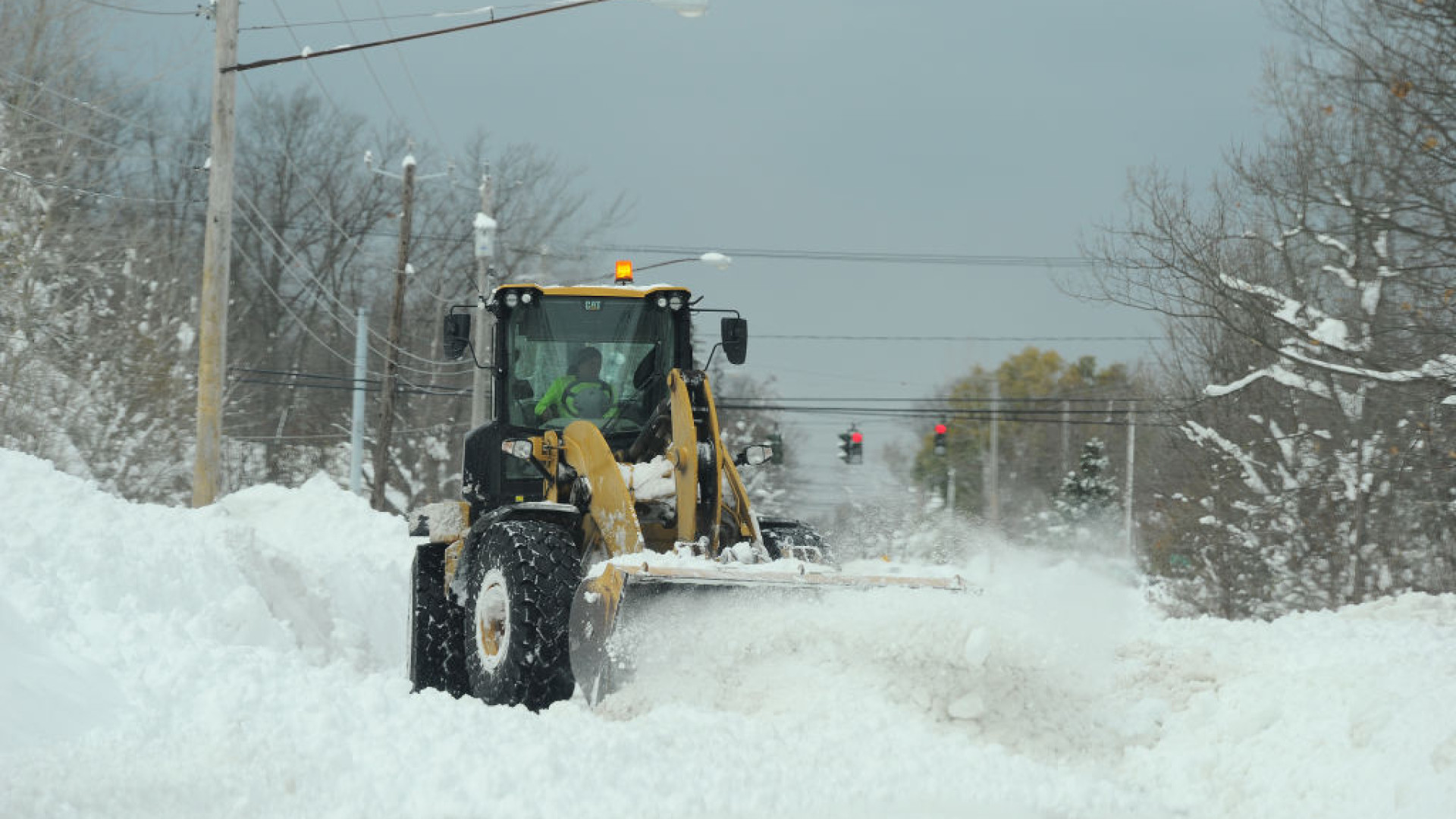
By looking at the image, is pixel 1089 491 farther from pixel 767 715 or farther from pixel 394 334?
pixel 767 715

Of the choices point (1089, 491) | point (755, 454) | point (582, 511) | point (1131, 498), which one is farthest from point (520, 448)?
point (1089, 491)

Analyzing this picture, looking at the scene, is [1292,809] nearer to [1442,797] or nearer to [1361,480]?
[1442,797]

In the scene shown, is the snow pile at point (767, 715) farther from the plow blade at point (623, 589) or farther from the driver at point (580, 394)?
the driver at point (580, 394)

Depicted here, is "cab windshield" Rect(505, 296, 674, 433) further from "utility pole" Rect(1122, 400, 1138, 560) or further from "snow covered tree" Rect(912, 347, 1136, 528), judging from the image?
"snow covered tree" Rect(912, 347, 1136, 528)

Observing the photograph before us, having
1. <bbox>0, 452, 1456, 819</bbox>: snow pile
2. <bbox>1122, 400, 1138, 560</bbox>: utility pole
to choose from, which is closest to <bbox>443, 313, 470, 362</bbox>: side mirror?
<bbox>0, 452, 1456, 819</bbox>: snow pile

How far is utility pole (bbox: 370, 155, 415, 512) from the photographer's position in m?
31.0

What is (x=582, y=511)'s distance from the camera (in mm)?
9344

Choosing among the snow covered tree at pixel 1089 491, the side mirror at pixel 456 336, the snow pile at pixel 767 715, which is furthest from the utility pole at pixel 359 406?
the snow covered tree at pixel 1089 491

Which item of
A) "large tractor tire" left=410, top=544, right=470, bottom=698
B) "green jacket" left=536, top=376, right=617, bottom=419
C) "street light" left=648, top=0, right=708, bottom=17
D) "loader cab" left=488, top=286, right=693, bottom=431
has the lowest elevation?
"large tractor tire" left=410, top=544, right=470, bottom=698

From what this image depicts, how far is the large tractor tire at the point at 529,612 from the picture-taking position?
8.19m

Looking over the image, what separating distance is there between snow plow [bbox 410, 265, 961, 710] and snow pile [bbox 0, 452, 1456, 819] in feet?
1.05

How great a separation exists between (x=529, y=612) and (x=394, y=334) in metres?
24.4

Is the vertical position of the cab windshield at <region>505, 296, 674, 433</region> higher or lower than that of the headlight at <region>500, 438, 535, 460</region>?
higher

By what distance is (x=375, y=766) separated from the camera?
5859 millimetres
